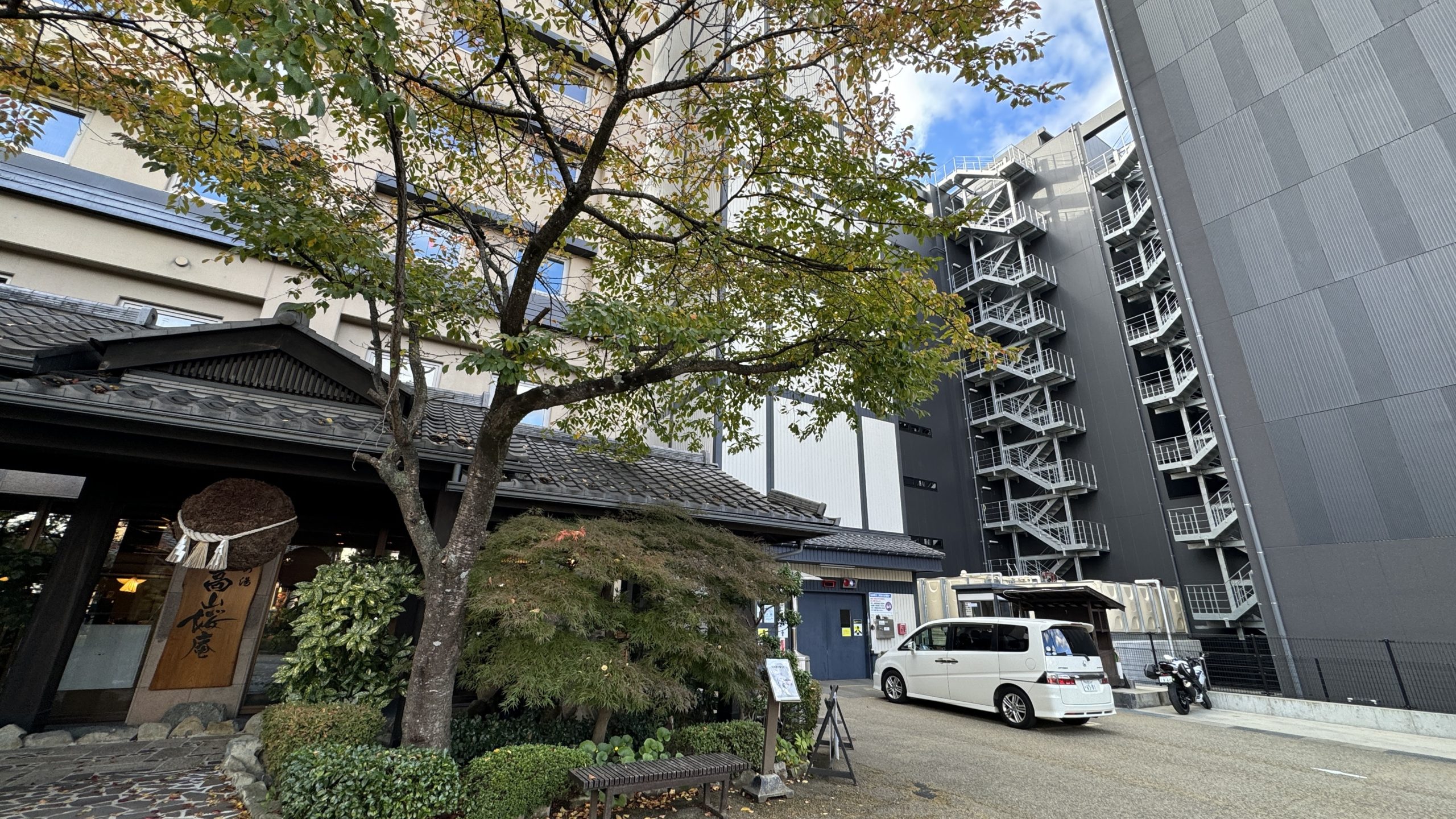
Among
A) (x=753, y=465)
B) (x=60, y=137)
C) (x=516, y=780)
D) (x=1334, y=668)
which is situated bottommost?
(x=516, y=780)

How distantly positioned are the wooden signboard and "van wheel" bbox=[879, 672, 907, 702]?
450 inches

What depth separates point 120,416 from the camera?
5141mm

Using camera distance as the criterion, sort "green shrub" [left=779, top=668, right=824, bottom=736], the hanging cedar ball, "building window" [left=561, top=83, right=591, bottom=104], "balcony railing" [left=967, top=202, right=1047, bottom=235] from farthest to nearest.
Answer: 1. "balcony railing" [left=967, top=202, right=1047, bottom=235]
2. "building window" [left=561, top=83, right=591, bottom=104]
3. "green shrub" [left=779, top=668, right=824, bottom=736]
4. the hanging cedar ball

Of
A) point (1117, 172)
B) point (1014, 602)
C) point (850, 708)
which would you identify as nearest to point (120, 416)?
point (850, 708)

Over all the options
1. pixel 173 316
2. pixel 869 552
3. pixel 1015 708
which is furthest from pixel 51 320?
pixel 869 552

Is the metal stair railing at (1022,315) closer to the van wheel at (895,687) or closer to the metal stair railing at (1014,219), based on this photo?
the metal stair railing at (1014,219)

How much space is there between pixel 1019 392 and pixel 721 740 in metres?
26.5

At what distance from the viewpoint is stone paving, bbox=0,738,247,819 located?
455 centimetres

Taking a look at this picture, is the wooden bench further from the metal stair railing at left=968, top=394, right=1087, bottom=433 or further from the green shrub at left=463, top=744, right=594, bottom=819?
the metal stair railing at left=968, top=394, right=1087, bottom=433

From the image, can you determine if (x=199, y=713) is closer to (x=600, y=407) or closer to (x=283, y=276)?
(x=600, y=407)

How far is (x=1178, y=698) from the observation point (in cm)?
1165

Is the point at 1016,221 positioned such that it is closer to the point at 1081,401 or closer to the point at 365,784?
the point at 1081,401

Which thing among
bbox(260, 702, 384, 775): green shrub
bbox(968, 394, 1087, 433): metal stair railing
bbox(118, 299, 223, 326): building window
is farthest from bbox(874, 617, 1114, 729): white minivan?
bbox(968, 394, 1087, 433): metal stair railing

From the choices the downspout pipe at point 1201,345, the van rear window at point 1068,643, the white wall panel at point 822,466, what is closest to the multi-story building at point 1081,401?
the white wall panel at point 822,466
